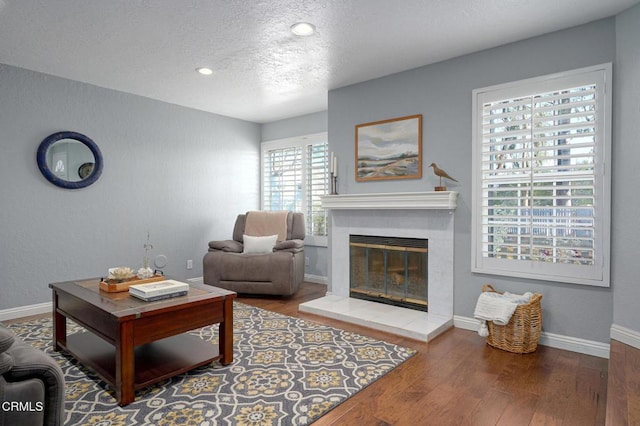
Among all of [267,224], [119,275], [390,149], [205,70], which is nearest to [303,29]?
[205,70]

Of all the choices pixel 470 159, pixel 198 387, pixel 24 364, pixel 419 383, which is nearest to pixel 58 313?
pixel 198 387

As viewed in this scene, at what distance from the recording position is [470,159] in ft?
10.5

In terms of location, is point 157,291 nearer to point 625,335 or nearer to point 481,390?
point 481,390

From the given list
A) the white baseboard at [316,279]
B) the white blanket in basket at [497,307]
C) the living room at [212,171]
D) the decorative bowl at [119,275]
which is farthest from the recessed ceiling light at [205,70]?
the white blanket in basket at [497,307]

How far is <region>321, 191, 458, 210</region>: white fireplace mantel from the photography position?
3225 millimetres

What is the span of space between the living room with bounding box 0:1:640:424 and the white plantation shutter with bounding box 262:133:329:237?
272 mm

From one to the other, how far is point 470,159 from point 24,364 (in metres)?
3.22

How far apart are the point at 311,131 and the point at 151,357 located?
378 centimetres

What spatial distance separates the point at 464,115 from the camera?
3.24 meters

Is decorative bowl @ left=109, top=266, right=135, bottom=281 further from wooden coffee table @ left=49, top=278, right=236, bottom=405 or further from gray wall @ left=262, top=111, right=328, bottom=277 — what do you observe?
gray wall @ left=262, top=111, right=328, bottom=277

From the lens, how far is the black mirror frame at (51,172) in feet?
12.0

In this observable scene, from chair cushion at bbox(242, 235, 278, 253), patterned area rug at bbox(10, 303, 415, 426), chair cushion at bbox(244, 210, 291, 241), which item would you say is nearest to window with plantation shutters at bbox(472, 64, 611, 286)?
patterned area rug at bbox(10, 303, 415, 426)

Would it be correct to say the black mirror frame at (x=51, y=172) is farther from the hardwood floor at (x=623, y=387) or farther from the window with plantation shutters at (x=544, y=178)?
the hardwood floor at (x=623, y=387)

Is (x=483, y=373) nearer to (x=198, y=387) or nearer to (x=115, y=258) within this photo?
(x=198, y=387)
